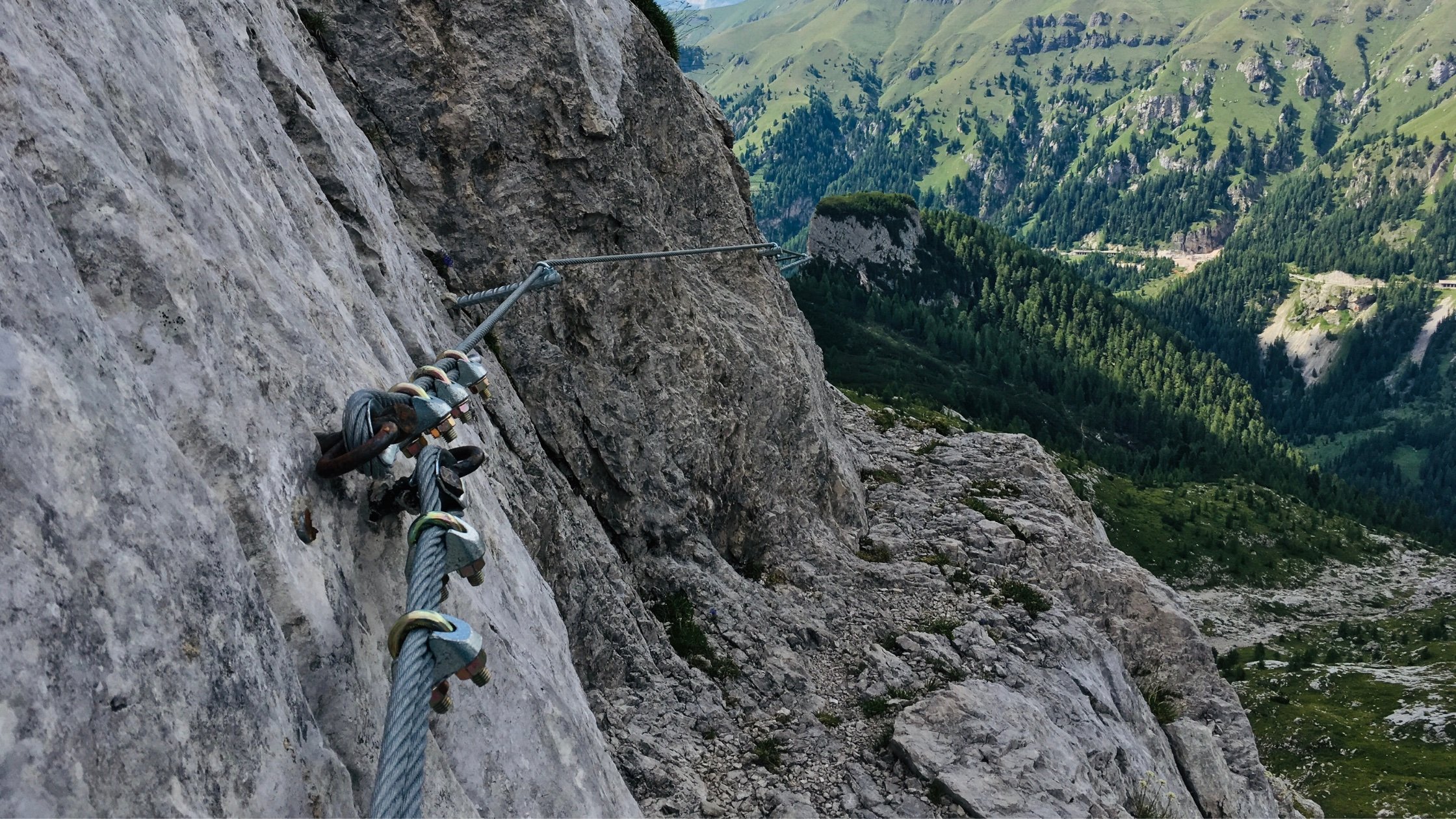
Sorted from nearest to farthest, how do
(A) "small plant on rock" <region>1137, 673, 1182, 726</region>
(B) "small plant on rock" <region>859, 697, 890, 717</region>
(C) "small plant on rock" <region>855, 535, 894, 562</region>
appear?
(B) "small plant on rock" <region>859, 697, 890, 717</region> → (C) "small plant on rock" <region>855, 535, 894, 562</region> → (A) "small plant on rock" <region>1137, 673, 1182, 726</region>

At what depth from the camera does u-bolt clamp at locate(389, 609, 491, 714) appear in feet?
14.3

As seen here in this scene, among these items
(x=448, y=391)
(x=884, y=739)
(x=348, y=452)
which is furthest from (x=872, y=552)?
(x=348, y=452)

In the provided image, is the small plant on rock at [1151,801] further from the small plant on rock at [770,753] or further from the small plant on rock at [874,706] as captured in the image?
the small plant on rock at [770,753]

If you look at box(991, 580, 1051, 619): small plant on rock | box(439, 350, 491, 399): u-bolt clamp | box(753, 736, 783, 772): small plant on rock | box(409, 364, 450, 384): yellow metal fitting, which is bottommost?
box(991, 580, 1051, 619): small plant on rock

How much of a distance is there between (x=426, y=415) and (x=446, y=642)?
1.61 m

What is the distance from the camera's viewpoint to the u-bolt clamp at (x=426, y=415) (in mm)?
5441

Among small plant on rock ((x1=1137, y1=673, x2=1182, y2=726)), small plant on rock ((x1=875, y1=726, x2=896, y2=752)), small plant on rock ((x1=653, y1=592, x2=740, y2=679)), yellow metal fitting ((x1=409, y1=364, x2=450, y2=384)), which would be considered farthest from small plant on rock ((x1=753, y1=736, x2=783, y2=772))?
small plant on rock ((x1=1137, y1=673, x2=1182, y2=726))

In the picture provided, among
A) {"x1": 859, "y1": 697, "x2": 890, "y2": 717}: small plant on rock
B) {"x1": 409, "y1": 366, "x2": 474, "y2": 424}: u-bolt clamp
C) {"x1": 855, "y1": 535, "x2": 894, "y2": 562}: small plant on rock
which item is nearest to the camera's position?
{"x1": 409, "y1": 366, "x2": 474, "y2": 424}: u-bolt clamp

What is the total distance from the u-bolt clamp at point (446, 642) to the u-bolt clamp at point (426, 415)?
1.34m

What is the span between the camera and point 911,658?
20.0 meters

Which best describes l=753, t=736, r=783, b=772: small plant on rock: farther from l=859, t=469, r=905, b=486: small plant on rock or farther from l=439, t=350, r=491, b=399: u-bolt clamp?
l=859, t=469, r=905, b=486: small plant on rock

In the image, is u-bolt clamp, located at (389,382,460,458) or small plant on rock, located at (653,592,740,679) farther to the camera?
small plant on rock, located at (653,592,740,679)

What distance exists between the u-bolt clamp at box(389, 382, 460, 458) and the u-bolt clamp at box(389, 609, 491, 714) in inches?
52.7

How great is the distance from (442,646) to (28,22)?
14.2 feet
